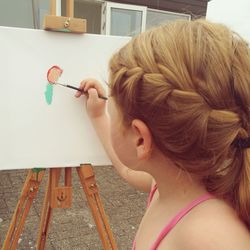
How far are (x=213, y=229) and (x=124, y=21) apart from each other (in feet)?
14.6

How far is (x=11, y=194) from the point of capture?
3.04m

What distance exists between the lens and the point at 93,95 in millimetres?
1311

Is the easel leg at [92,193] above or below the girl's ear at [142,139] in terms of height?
below

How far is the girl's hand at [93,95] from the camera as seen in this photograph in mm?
1312

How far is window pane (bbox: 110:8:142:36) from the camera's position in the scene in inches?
187

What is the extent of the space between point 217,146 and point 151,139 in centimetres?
14

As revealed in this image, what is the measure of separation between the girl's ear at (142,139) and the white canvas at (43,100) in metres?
0.63

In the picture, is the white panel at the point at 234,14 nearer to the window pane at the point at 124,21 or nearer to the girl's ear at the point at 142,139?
the girl's ear at the point at 142,139

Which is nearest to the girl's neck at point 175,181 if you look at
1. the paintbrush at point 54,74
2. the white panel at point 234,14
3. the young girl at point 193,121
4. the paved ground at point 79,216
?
the young girl at point 193,121

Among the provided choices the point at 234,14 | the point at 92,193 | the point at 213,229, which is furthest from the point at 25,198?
the point at 234,14

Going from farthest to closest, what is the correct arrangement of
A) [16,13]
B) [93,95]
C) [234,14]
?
[16,13] → [234,14] → [93,95]

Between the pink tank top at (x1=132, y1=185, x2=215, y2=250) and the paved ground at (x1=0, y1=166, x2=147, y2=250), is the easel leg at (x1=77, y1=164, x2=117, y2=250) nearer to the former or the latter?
the pink tank top at (x1=132, y1=185, x2=215, y2=250)

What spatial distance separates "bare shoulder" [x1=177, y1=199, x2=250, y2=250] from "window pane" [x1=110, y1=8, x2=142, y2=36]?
4238 millimetres

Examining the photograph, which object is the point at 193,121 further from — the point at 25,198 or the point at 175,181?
the point at 25,198
